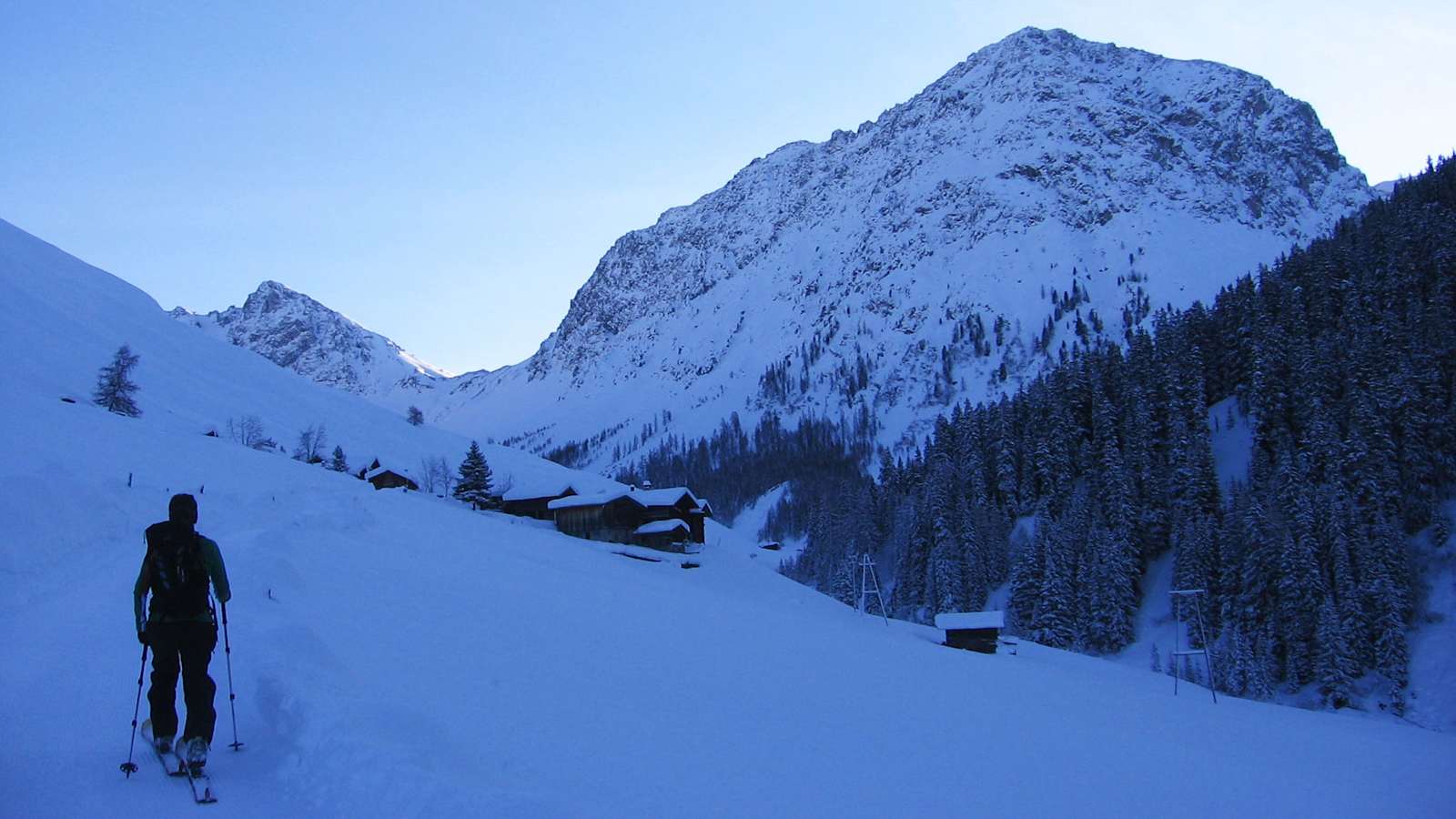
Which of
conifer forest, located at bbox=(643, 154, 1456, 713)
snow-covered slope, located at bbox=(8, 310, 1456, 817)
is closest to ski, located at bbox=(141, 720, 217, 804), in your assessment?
snow-covered slope, located at bbox=(8, 310, 1456, 817)

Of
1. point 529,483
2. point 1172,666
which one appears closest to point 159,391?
point 529,483

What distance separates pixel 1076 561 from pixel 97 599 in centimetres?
6387

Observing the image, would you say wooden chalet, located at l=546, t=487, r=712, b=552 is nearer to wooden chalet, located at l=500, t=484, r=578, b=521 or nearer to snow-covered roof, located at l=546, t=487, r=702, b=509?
snow-covered roof, located at l=546, t=487, r=702, b=509

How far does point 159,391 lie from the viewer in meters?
71.9

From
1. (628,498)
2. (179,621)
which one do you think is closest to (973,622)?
(628,498)

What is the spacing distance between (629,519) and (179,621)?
55.8 m

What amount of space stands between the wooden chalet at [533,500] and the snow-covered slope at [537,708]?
122 feet

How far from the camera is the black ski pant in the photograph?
25.2 feet

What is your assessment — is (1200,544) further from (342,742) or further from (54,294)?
(54,294)

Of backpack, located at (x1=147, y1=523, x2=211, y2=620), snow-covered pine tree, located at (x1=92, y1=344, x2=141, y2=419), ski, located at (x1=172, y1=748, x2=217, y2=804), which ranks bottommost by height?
ski, located at (x1=172, y1=748, x2=217, y2=804)

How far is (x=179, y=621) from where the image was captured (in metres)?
7.99

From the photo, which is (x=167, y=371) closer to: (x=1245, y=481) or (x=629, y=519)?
(x=629, y=519)

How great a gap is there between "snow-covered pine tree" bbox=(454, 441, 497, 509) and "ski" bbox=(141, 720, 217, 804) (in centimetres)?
6187

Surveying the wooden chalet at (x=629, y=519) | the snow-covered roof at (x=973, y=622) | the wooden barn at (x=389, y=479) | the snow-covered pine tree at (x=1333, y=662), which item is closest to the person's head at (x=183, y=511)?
the snow-covered roof at (x=973, y=622)
